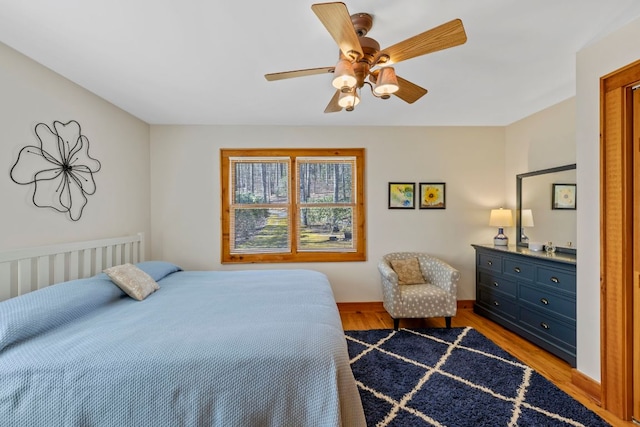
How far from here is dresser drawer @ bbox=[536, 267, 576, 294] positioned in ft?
8.09

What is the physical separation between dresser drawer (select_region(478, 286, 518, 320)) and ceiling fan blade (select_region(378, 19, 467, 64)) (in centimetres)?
293

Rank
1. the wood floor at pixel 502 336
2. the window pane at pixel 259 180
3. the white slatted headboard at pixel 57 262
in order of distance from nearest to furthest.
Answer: the white slatted headboard at pixel 57 262 → the wood floor at pixel 502 336 → the window pane at pixel 259 180

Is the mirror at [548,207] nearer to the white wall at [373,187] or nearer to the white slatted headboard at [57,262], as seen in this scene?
the white wall at [373,187]

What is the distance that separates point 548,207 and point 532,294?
102 cm

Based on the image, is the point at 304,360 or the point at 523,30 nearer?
the point at 304,360

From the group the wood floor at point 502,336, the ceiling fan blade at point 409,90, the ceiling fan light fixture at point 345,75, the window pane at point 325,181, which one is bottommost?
the wood floor at point 502,336

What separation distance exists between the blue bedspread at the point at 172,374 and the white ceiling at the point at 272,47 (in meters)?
1.73

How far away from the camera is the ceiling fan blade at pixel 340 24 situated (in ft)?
3.80

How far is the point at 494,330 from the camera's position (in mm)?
3213

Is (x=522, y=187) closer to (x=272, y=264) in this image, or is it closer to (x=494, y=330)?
(x=494, y=330)

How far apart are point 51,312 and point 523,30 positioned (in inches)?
135

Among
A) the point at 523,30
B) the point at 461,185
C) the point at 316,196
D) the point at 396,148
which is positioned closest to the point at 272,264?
the point at 316,196

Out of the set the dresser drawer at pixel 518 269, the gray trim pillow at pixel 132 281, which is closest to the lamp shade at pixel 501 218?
the dresser drawer at pixel 518 269

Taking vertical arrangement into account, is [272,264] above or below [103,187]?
below
